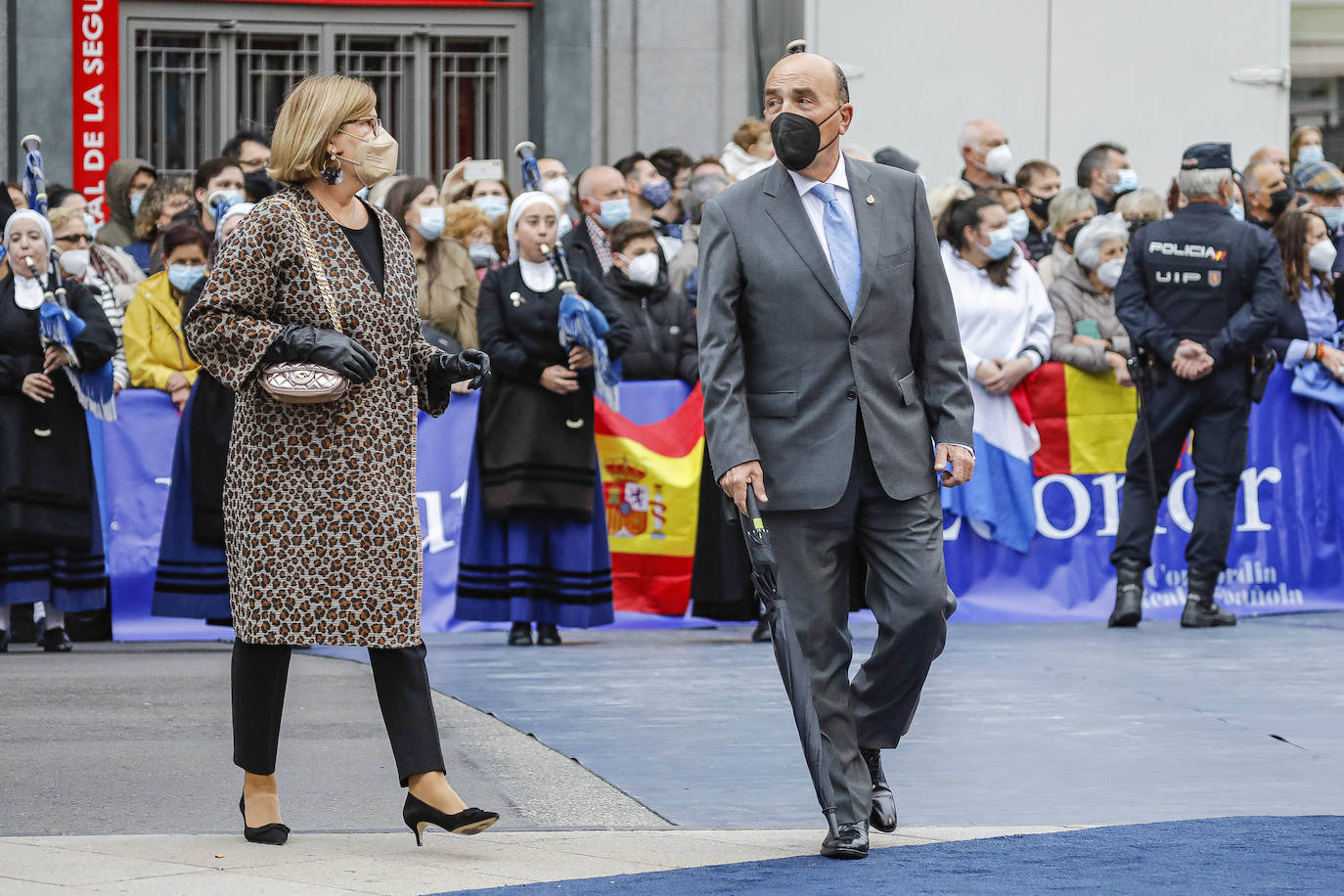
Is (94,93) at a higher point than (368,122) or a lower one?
higher

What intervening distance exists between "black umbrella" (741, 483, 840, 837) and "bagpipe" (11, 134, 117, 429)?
18.0 ft

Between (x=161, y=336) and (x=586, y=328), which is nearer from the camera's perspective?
(x=586, y=328)

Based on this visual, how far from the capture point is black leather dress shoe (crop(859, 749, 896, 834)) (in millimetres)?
6020

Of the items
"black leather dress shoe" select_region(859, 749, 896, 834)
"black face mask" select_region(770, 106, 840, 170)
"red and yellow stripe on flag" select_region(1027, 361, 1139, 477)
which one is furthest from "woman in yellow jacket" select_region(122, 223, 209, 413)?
"black leather dress shoe" select_region(859, 749, 896, 834)

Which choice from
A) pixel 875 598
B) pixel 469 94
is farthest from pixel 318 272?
pixel 469 94

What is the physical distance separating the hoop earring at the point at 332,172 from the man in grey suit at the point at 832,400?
3.14ft

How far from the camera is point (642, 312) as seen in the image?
38.2 ft

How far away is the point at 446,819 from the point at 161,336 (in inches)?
240

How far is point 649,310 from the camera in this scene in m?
11.7

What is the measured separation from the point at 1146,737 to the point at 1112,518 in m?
4.49

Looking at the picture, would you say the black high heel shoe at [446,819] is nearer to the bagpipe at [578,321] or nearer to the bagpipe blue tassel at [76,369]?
the bagpipe at [578,321]

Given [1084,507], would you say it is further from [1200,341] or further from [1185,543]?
[1200,341]

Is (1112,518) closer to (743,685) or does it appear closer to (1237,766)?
(743,685)

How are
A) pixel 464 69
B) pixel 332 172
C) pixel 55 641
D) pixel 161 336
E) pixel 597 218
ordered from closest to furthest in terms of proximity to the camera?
1. pixel 332 172
2. pixel 55 641
3. pixel 161 336
4. pixel 597 218
5. pixel 464 69
